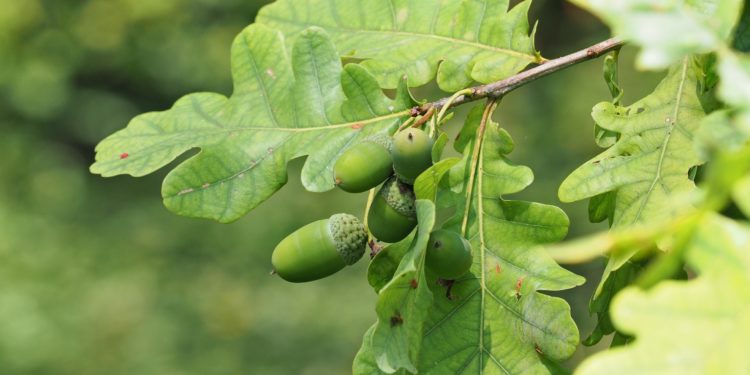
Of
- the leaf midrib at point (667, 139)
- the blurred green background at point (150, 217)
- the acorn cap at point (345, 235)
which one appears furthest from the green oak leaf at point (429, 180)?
the blurred green background at point (150, 217)

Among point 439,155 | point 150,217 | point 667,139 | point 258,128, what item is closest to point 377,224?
point 439,155

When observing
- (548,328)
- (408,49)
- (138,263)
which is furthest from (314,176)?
(138,263)

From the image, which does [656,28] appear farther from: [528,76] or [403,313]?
[528,76]

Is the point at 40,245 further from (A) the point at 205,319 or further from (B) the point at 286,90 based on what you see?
(B) the point at 286,90

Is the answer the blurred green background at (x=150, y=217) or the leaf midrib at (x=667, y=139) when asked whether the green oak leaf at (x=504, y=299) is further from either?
the blurred green background at (x=150, y=217)

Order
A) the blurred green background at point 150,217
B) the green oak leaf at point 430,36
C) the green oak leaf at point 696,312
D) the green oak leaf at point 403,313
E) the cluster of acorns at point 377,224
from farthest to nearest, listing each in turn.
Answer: the blurred green background at point 150,217 → the green oak leaf at point 430,36 → the cluster of acorns at point 377,224 → the green oak leaf at point 403,313 → the green oak leaf at point 696,312

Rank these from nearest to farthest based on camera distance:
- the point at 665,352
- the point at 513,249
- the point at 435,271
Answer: the point at 665,352 < the point at 435,271 < the point at 513,249

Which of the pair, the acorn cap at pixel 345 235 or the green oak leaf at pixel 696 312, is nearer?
the green oak leaf at pixel 696 312
